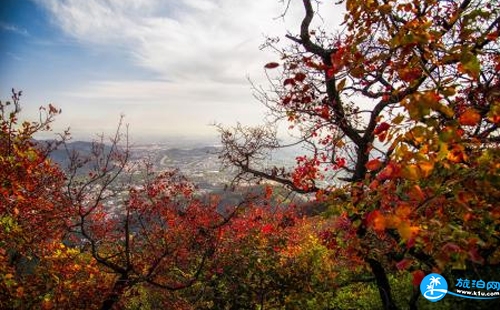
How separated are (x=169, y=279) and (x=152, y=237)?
5253 mm

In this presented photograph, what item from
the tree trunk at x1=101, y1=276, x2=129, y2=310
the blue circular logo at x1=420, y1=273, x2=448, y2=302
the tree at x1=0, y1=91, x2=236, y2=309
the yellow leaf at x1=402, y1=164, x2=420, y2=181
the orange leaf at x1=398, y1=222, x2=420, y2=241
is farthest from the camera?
the tree trunk at x1=101, y1=276, x2=129, y2=310

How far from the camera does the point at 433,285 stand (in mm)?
10258

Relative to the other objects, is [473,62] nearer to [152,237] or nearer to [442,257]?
[442,257]

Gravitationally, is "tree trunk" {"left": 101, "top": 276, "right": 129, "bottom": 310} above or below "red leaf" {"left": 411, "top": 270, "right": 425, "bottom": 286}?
below

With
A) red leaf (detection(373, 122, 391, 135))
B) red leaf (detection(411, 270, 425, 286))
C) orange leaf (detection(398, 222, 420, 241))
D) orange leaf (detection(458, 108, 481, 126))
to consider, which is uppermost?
orange leaf (detection(458, 108, 481, 126))

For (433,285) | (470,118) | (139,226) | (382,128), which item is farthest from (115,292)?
(470,118)

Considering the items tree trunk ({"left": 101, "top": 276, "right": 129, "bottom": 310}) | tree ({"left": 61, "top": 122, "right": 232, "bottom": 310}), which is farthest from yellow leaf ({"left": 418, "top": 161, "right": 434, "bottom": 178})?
tree trunk ({"left": 101, "top": 276, "right": 129, "bottom": 310})

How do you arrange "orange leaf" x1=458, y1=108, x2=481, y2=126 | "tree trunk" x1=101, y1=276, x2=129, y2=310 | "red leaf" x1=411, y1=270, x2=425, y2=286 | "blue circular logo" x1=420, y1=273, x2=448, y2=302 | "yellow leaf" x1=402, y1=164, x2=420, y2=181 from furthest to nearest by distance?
1. "tree trunk" x1=101, y1=276, x2=129, y2=310
2. "blue circular logo" x1=420, y1=273, x2=448, y2=302
3. "red leaf" x1=411, y1=270, x2=425, y2=286
4. "orange leaf" x1=458, y1=108, x2=481, y2=126
5. "yellow leaf" x1=402, y1=164, x2=420, y2=181

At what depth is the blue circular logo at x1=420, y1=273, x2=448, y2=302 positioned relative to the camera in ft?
32.7

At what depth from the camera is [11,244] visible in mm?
12914

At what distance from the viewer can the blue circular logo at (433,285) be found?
9.95 m

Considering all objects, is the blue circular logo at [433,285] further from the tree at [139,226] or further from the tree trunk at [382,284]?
the tree at [139,226]

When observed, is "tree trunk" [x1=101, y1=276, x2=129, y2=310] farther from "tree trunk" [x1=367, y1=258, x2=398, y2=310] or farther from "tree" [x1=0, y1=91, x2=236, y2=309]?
"tree trunk" [x1=367, y1=258, x2=398, y2=310]

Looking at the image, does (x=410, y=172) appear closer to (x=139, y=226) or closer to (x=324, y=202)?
(x=324, y=202)
